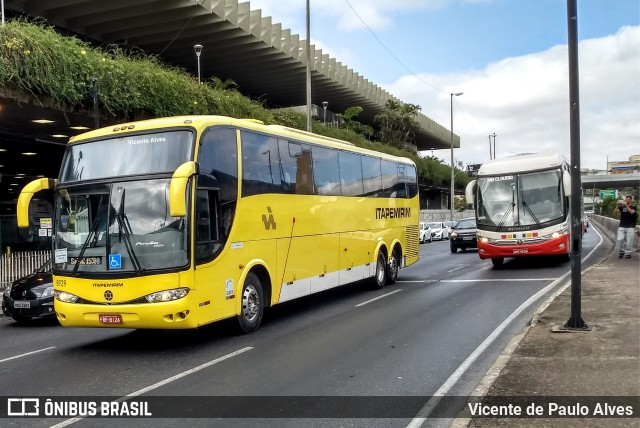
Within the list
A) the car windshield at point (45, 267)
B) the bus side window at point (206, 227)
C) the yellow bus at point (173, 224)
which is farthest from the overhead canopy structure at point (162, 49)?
the bus side window at point (206, 227)

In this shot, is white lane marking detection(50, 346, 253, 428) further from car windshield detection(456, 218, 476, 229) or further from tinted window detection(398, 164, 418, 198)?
car windshield detection(456, 218, 476, 229)

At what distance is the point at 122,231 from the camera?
27.2ft

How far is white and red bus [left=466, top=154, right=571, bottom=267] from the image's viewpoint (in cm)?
1764

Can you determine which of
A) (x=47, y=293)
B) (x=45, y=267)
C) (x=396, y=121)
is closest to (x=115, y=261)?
(x=47, y=293)

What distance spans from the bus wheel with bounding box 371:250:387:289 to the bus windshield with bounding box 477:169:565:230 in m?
4.38

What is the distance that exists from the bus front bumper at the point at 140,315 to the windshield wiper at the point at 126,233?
54 centimetres

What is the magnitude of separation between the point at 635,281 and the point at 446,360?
7.35 metres

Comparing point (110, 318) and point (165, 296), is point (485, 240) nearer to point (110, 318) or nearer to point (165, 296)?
point (165, 296)

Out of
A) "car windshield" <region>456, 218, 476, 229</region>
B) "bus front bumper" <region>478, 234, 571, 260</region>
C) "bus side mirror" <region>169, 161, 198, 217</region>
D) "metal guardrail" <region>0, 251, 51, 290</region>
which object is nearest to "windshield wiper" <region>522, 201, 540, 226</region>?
"bus front bumper" <region>478, 234, 571, 260</region>

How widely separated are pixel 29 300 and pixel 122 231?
475cm

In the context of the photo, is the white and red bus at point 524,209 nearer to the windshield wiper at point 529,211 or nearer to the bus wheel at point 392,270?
the windshield wiper at point 529,211

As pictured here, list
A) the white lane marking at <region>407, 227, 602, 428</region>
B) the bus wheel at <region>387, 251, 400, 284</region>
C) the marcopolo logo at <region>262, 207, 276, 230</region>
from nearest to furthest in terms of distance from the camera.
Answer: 1. the white lane marking at <region>407, 227, 602, 428</region>
2. the marcopolo logo at <region>262, 207, 276, 230</region>
3. the bus wheel at <region>387, 251, 400, 284</region>

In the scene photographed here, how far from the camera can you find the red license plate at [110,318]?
820 centimetres

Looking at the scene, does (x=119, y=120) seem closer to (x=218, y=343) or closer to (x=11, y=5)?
(x=11, y=5)
